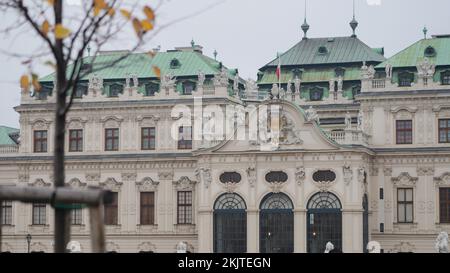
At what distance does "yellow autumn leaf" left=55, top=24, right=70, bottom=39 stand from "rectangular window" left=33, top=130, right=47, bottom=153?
202ft

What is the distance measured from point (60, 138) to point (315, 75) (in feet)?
201

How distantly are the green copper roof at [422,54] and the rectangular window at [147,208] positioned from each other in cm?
1586

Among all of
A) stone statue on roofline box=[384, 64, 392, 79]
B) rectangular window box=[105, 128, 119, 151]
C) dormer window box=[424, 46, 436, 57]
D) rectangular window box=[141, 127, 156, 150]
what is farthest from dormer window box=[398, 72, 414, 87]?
rectangular window box=[105, 128, 119, 151]

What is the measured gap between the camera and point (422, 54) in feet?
226

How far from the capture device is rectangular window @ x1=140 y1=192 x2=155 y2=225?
70.1 m

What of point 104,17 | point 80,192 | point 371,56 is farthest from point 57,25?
point 371,56

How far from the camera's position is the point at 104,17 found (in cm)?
1289

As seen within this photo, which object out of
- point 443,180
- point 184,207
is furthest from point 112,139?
point 443,180

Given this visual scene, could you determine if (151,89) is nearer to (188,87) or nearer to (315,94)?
(188,87)

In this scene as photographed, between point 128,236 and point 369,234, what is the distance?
573 inches

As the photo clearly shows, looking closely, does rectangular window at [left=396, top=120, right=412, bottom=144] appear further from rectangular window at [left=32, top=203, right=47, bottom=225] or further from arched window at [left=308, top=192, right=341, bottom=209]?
rectangular window at [left=32, top=203, right=47, bottom=225]

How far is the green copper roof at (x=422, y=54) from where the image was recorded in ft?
224

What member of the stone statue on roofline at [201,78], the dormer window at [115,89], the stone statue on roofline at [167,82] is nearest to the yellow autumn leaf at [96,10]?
the stone statue on roofline at [201,78]

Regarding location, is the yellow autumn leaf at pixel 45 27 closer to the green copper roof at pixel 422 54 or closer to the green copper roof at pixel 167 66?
the green copper roof at pixel 422 54
